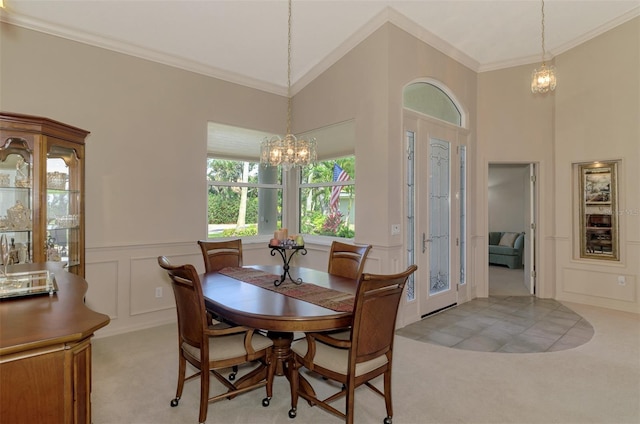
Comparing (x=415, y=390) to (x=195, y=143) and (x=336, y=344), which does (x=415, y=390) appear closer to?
(x=336, y=344)

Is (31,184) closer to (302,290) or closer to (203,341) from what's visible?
(203,341)

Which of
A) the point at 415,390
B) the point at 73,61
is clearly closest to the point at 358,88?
the point at 73,61

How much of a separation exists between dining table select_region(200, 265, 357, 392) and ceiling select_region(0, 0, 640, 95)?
101 inches

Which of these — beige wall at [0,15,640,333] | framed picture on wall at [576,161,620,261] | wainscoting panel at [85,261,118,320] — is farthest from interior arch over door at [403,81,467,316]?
wainscoting panel at [85,261,118,320]

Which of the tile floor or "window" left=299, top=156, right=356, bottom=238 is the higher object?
"window" left=299, top=156, right=356, bottom=238

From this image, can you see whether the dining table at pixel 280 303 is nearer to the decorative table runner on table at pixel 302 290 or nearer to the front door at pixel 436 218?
the decorative table runner on table at pixel 302 290

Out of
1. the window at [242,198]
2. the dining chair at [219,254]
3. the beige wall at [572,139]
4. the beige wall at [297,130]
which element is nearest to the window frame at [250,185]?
the window at [242,198]

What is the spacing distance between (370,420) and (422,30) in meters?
4.11

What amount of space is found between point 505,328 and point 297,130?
369 cm

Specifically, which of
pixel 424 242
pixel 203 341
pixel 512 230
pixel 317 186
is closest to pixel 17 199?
pixel 203 341

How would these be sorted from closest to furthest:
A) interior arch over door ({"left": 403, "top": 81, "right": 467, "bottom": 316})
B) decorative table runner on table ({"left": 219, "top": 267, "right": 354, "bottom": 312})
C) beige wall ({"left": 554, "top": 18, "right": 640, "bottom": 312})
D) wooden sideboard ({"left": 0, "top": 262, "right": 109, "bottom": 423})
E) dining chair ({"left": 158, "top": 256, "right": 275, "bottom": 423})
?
wooden sideboard ({"left": 0, "top": 262, "right": 109, "bottom": 423})
dining chair ({"left": 158, "top": 256, "right": 275, "bottom": 423})
decorative table runner on table ({"left": 219, "top": 267, "right": 354, "bottom": 312})
interior arch over door ({"left": 403, "top": 81, "right": 467, "bottom": 316})
beige wall ({"left": 554, "top": 18, "right": 640, "bottom": 312})

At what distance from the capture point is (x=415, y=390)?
2559 mm

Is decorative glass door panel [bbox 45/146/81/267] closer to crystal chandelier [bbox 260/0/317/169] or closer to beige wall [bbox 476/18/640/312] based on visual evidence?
crystal chandelier [bbox 260/0/317/169]

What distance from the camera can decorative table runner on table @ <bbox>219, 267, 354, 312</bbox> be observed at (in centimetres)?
212
